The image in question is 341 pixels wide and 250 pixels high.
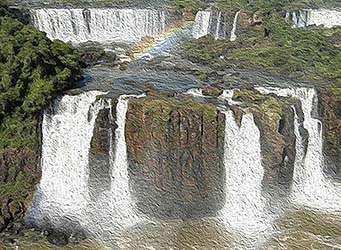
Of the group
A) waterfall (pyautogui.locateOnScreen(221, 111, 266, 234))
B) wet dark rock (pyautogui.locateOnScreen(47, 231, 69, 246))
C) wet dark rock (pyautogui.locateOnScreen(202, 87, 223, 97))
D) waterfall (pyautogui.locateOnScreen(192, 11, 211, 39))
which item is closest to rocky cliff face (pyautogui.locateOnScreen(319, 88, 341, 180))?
waterfall (pyautogui.locateOnScreen(221, 111, 266, 234))

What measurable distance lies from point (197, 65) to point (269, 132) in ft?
18.8

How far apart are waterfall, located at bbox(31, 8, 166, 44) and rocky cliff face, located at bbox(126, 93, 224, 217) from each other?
892 centimetres

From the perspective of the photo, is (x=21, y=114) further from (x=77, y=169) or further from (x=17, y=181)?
(x=77, y=169)

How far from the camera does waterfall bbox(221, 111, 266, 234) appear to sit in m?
19.4

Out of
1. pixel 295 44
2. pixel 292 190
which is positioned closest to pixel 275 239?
pixel 292 190

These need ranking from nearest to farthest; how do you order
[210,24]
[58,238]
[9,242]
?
[9,242] → [58,238] → [210,24]

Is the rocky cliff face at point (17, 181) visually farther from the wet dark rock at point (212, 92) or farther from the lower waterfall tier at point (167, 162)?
the wet dark rock at point (212, 92)

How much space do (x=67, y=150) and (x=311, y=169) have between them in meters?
7.62

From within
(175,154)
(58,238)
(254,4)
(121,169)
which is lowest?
(58,238)

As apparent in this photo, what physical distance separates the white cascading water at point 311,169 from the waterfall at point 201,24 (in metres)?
8.33

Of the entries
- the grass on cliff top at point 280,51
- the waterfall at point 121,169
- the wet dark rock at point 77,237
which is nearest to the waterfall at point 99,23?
the grass on cliff top at point 280,51

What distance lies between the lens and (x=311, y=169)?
20672 millimetres

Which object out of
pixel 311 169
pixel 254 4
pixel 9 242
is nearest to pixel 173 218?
pixel 9 242

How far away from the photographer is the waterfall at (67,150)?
19578mm
